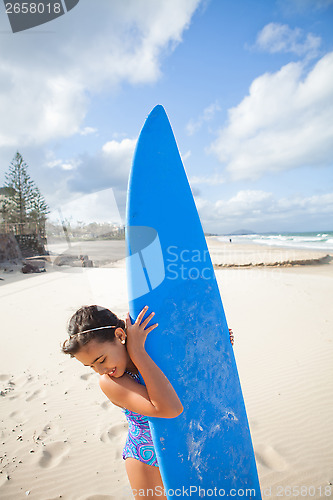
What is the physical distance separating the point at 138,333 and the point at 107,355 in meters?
0.19

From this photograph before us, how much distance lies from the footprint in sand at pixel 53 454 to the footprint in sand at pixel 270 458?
1.92 metres

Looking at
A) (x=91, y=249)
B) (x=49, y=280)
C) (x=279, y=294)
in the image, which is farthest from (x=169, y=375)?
(x=91, y=249)

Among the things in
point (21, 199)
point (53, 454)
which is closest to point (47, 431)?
point (53, 454)

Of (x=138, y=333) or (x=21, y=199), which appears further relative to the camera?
(x=21, y=199)

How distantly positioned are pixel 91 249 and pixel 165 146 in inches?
810

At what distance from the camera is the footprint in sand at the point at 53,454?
2371 millimetres

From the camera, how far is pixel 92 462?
7.84 ft

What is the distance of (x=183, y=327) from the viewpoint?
1.56 meters

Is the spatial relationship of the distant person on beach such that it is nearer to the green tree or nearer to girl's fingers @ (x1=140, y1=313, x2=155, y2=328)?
girl's fingers @ (x1=140, y1=313, x2=155, y2=328)

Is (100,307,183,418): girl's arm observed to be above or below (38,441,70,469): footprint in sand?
above

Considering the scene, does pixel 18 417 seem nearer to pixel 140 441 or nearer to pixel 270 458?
pixel 140 441

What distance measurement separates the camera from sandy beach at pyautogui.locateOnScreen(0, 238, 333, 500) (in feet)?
7.27

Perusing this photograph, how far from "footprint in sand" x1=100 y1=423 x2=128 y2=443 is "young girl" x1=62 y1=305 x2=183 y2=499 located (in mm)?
1550

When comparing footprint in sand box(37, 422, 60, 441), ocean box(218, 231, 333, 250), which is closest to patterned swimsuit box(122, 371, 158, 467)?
footprint in sand box(37, 422, 60, 441)
